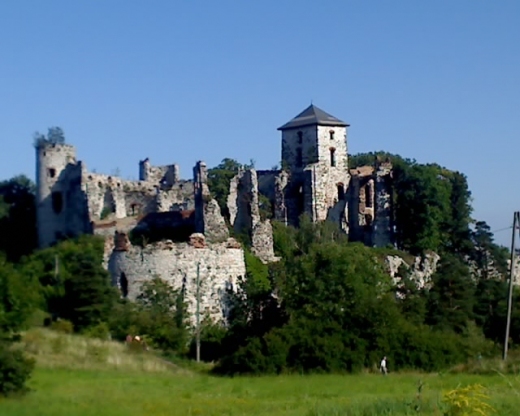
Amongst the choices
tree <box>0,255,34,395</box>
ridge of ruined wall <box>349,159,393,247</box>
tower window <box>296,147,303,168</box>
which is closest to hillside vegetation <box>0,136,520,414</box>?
tree <box>0,255,34,395</box>

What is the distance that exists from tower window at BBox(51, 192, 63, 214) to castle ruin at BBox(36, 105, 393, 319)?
0.05 meters

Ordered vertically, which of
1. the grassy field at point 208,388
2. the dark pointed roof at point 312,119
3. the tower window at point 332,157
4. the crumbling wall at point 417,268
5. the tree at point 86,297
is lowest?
the grassy field at point 208,388

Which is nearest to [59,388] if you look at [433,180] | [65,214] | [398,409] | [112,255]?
[398,409]

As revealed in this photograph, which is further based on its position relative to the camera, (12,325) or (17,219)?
(17,219)

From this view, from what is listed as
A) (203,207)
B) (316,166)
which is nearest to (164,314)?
(203,207)

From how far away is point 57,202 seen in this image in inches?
1978

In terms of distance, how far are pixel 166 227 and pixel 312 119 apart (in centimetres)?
1326

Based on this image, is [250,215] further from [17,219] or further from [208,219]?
[17,219]

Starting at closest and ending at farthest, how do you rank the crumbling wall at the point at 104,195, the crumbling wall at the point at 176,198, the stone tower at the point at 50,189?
the crumbling wall at the point at 104,195 → the stone tower at the point at 50,189 → the crumbling wall at the point at 176,198

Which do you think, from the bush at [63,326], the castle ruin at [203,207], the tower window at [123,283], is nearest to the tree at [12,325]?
the bush at [63,326]

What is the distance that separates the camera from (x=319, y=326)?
3481cm

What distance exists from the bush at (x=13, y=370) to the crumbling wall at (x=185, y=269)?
15.3 metres

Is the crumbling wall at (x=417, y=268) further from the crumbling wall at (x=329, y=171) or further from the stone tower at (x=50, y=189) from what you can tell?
the stone tower at (x=50, y=189)

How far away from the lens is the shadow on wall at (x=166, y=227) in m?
46.9
